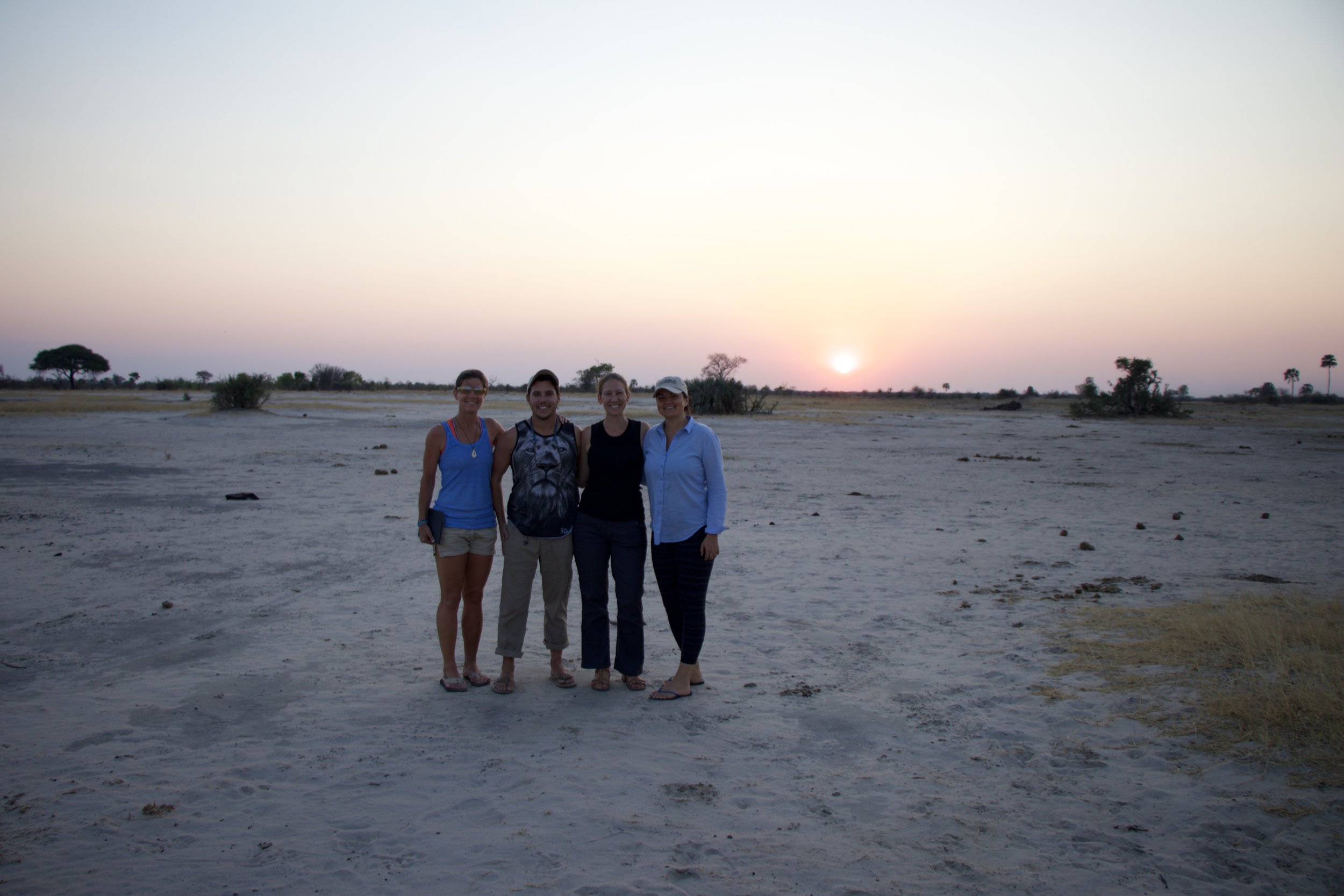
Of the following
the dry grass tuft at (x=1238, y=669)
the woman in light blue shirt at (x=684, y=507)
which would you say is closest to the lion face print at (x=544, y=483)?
the woman in light blue shirt at (x=684, y=507)

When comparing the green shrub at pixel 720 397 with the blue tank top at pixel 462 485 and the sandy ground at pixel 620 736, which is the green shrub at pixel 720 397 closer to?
the sandy ground at pixel 620 736

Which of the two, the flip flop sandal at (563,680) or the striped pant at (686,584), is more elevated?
the striped pant at (686,584)

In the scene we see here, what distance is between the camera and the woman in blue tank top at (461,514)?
14.9 ft

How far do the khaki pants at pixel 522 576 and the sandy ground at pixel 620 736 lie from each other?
38cm

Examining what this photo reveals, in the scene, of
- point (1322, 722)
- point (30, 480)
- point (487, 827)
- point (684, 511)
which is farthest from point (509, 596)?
point (30, 480)

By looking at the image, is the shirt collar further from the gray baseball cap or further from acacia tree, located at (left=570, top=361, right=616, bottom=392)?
acacia tree, located at (left=570, top=361, right=616, bottom=392)

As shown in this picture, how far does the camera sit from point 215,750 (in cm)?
383

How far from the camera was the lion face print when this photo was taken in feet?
14.8

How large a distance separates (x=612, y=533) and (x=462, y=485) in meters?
0.89


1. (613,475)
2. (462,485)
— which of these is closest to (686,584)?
(613,475)

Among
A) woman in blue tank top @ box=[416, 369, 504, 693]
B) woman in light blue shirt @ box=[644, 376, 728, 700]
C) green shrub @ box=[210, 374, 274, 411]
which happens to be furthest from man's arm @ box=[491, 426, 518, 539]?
green shrub @ box=[210, 374, 274, 411]

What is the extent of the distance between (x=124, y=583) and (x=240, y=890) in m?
5.11

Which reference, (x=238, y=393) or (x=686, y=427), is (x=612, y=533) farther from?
(x=238, y=393)

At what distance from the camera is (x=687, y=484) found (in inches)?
177
